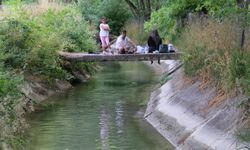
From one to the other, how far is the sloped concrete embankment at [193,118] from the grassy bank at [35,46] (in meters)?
3.80

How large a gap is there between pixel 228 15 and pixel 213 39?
2.74ft

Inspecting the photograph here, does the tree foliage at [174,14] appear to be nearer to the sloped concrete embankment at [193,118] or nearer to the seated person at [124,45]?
the seated person at [124,45]

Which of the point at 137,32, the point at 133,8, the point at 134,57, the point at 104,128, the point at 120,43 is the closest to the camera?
the point at 104,128

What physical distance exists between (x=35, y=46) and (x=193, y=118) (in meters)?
9.93

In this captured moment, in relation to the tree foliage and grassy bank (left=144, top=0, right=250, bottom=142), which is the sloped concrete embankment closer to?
grassy bank (left=144, top=0, right=250, bottom=142)

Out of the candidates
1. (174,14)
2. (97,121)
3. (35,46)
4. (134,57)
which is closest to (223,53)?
(97,121)

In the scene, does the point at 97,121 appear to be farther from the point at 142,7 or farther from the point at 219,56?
the point at 142,7

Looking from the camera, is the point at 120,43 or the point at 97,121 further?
the point at 120,43

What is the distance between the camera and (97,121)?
17141 millimetres

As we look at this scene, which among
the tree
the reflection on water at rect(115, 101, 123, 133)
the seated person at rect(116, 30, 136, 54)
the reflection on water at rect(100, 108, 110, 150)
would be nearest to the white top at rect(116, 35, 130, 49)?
the seated person at rect(116, 30, 136, 54)

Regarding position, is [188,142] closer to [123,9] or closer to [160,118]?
[160,118]

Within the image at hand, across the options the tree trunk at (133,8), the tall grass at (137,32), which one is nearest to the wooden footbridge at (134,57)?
the tall grass at (137,32)

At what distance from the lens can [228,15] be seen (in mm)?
15531

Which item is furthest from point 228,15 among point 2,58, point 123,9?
point 123,9
